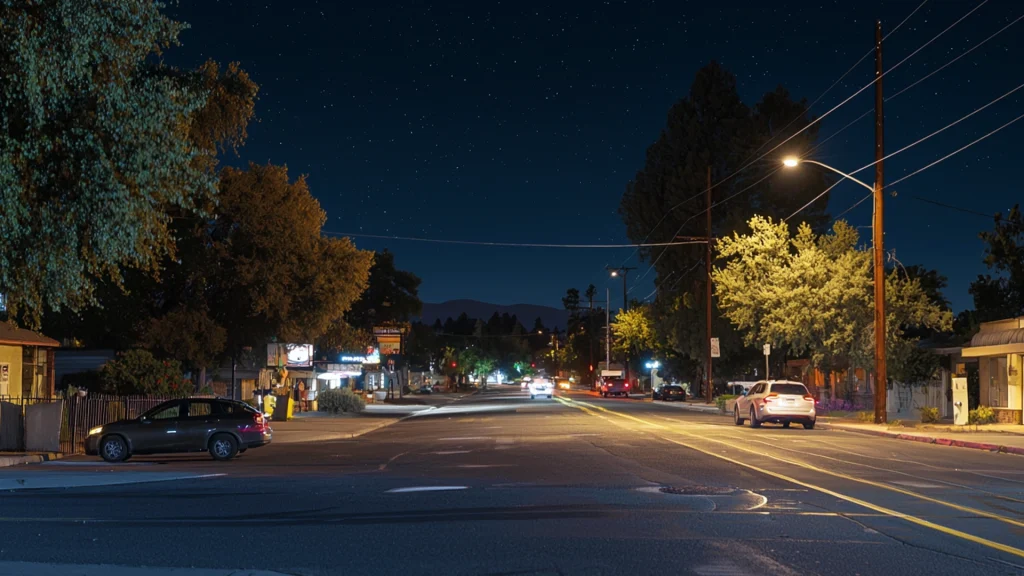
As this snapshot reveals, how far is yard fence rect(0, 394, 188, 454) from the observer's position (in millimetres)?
25828

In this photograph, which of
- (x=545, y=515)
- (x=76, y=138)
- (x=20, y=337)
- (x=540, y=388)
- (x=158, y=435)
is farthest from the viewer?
(x=540, y=388)

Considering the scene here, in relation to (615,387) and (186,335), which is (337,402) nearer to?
(186,335)

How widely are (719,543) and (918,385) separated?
38840 millimetres

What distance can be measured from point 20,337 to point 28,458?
10.7 m

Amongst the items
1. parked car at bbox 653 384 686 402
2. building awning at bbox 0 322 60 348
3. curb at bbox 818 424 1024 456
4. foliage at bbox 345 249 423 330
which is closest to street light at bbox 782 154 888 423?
curb at bbox 818 424 1024 456

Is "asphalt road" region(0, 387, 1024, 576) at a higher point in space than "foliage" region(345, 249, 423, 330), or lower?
lower

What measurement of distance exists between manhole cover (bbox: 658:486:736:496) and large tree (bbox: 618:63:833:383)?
5236 cm

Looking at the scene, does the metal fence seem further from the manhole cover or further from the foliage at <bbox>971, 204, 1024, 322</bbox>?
the foliage at <bbox>971, 204, 1024, 322</bbox>

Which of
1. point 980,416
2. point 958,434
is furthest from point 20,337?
point 980,416

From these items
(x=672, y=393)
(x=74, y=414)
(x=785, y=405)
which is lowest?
(x=672, y=393)

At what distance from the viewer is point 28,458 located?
79.6 ft

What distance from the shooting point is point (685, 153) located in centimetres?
7388

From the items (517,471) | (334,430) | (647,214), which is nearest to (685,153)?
(647,214)

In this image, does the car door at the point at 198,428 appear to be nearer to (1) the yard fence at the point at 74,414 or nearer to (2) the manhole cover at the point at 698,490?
(1) the yard fence at the point at 74,414
